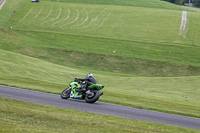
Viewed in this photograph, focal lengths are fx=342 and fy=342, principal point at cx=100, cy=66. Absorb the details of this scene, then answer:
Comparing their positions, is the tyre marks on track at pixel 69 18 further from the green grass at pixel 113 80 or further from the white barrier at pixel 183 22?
the green grass at pixel 113 80

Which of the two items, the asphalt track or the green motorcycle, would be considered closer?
the asphalt track

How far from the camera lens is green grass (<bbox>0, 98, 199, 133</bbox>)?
11.8 meters

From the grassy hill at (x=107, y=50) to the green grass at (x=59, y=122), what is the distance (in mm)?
6000

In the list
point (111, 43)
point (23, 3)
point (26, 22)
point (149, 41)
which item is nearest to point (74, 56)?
point (111, 43)

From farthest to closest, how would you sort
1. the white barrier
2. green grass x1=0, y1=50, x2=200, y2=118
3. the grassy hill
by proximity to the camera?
the white barrier, green grass x1=0, y1=50, x2=200, y2=118, the grassy hill

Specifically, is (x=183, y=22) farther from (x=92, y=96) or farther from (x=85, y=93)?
(x=92, y=96)

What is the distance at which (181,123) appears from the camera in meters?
16.3

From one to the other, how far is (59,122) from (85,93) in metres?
7.07

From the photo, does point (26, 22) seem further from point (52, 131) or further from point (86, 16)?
point (52, 131)

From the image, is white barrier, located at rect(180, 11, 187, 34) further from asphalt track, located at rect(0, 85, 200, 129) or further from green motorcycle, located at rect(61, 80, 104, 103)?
asphalt track, located at rect(0, 85, 200, 129)

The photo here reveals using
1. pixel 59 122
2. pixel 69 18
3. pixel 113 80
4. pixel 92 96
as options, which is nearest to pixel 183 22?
pixel 69 18

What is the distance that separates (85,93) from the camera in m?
19.8

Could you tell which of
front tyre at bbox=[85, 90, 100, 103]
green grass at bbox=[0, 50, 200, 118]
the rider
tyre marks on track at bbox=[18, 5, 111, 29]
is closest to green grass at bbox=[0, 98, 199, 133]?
front tyre at bbox=[85, 90, 100, 103]

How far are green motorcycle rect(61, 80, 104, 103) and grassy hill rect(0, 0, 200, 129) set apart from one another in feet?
7.25
